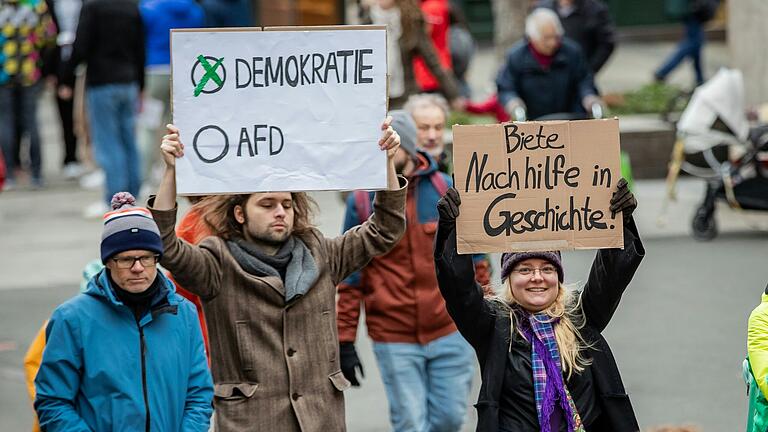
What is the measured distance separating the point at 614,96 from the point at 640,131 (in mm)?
1899

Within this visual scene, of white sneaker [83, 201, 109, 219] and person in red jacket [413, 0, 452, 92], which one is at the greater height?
person in red jacket [413, 0, 452, 92]

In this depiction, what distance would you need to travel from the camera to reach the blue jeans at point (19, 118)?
583 inches

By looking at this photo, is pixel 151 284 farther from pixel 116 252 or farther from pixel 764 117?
pixel 764 117

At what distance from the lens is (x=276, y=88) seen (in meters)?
5.68

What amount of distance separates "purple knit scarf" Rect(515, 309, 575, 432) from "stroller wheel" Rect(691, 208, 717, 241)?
7.25m

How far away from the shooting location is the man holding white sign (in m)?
5.73

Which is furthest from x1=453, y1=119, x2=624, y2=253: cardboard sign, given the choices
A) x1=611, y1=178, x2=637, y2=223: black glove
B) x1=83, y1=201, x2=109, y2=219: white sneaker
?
x1=83, y1=201, x2=109, y2=219: white sneaker

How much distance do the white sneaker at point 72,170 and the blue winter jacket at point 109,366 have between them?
11126 mm

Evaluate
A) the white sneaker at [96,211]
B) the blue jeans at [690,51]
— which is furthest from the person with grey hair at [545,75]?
the blue jeans at [690,51]

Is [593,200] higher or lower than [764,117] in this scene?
lower

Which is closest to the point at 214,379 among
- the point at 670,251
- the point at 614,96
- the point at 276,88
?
the point at 276,88

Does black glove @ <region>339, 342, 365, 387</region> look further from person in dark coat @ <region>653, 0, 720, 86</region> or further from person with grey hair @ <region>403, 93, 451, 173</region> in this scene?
person in dark coat @ <region>653, 0, 720, 86</region>

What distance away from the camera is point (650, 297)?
34.9 feet

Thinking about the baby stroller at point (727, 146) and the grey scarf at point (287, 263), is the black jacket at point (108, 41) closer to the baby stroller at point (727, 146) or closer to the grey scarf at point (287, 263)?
the baby stroller at point (727, 146)
